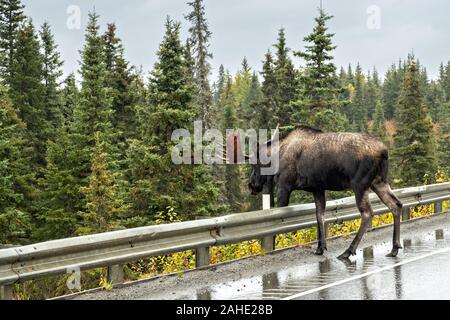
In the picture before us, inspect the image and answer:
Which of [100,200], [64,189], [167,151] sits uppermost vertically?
[167,151]

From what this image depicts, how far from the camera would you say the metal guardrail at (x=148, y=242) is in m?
7.35

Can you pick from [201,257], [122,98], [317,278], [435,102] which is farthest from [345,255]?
[435,102]

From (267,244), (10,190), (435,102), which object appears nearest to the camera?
(267,244)

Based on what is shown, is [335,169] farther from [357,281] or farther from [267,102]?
[267,102]

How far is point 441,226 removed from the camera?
14203mm

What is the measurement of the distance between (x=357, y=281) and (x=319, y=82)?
109 feet

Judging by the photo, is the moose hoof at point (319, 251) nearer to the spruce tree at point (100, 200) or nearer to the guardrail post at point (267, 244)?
the guardrail post at point (267, 244)

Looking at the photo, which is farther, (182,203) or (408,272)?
(182,203)

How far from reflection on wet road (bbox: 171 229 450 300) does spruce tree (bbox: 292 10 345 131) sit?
30.1 meters

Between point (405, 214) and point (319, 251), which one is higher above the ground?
point (405, 214)

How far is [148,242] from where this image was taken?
8.94 meters

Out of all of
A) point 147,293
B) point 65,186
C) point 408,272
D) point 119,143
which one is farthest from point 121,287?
point 119,143
